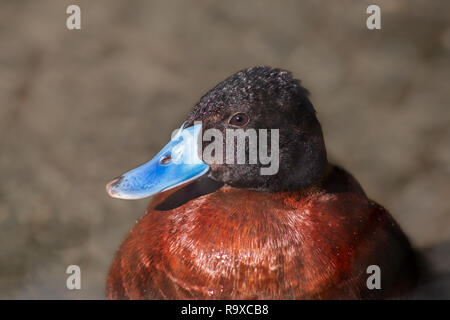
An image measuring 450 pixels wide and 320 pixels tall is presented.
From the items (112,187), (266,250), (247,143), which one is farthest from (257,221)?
(112,187)

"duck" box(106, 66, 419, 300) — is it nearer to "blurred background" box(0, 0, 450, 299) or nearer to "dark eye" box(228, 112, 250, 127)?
"dark eye" box(228, 112, 250, 127)

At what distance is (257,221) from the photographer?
1.69m

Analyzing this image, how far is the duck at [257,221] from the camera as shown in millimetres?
1641

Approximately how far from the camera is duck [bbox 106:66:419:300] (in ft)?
5.38

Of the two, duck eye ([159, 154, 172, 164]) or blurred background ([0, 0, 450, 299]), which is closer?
duck eye ([159, 154, 172, 164])

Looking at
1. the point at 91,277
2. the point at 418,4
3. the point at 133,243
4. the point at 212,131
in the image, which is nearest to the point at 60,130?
the point at 91,277

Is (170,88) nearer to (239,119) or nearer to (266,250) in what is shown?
(239,119)

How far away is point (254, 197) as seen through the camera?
173 cm

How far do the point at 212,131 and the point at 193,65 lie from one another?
152 centimetres

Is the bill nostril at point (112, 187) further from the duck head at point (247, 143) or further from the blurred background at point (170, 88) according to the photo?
the blurred background at point (170, 88)

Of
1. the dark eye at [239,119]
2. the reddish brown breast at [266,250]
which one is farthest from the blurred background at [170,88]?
the dark eye at [239,119]

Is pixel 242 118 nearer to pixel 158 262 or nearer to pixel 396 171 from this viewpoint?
pixel 158 262

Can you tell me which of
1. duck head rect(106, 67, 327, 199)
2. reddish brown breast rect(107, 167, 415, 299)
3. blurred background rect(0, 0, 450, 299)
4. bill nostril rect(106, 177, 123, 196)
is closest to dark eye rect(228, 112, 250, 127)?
duck head rect(106, 67, 327, 199)

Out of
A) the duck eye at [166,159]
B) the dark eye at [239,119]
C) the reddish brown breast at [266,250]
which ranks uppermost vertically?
the dark eye at [239,119]
